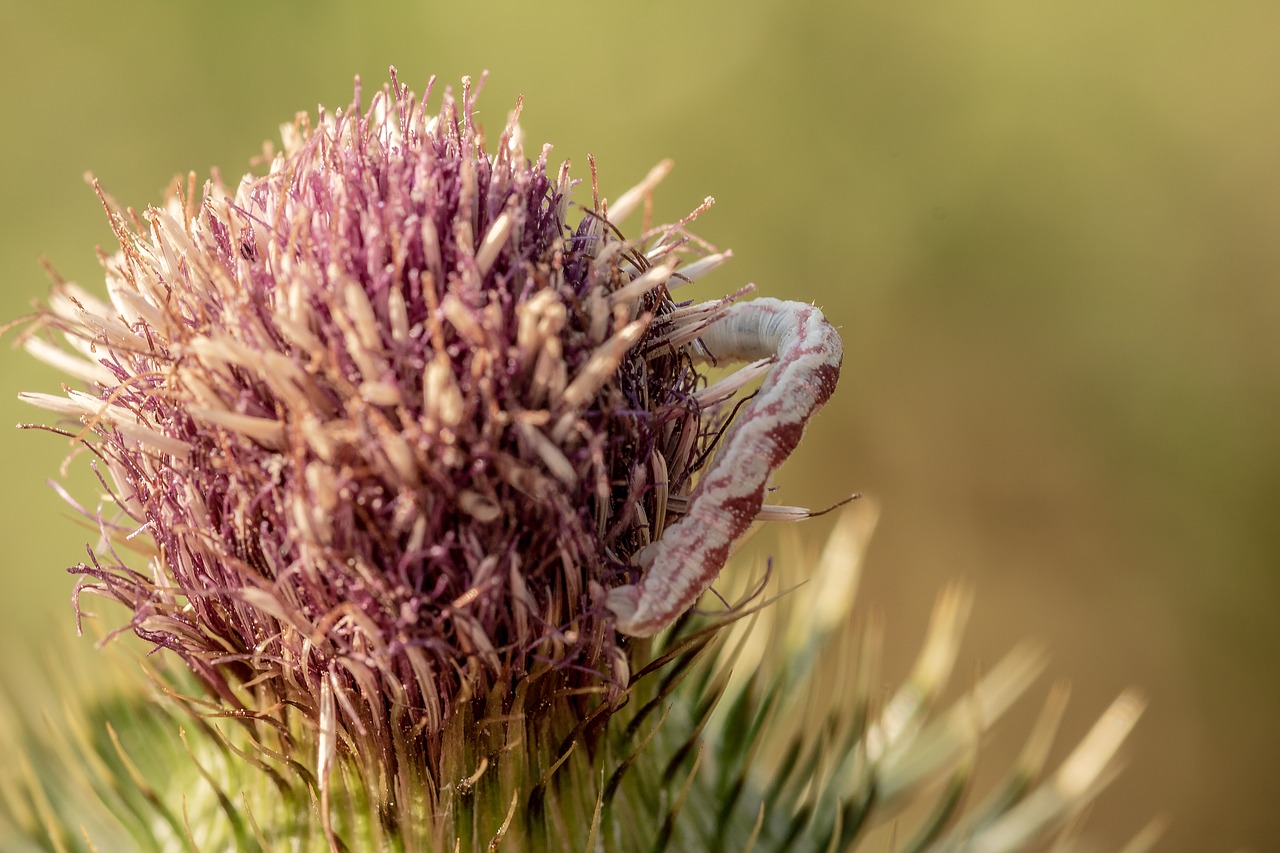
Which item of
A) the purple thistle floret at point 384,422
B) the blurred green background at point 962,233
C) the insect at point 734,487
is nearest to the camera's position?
the purple thistle floret at point 384,422

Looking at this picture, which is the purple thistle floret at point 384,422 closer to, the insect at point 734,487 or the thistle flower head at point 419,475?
the thistle flower head at point 419,475

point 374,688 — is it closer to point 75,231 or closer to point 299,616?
point 299,616

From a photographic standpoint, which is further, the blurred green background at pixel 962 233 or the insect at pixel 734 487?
the blurred green background at pixel 962 233

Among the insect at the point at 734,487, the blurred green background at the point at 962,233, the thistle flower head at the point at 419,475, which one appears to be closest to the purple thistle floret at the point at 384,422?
the thistle flower head at the point at 419,475

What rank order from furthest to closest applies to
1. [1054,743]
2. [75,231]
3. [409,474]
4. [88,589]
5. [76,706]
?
[75,231]
[1054,743]
[76,706]
[88,589]
[409,474]

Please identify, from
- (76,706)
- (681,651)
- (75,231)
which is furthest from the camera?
(75,231)

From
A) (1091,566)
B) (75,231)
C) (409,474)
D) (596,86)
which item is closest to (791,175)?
(596,86)

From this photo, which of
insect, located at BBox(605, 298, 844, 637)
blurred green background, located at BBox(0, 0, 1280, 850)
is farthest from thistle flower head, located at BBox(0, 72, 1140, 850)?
blurred green background, located at BBox(0, 0, 1280, 850)

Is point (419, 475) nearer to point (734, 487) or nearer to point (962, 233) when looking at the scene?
point (734, 487)
